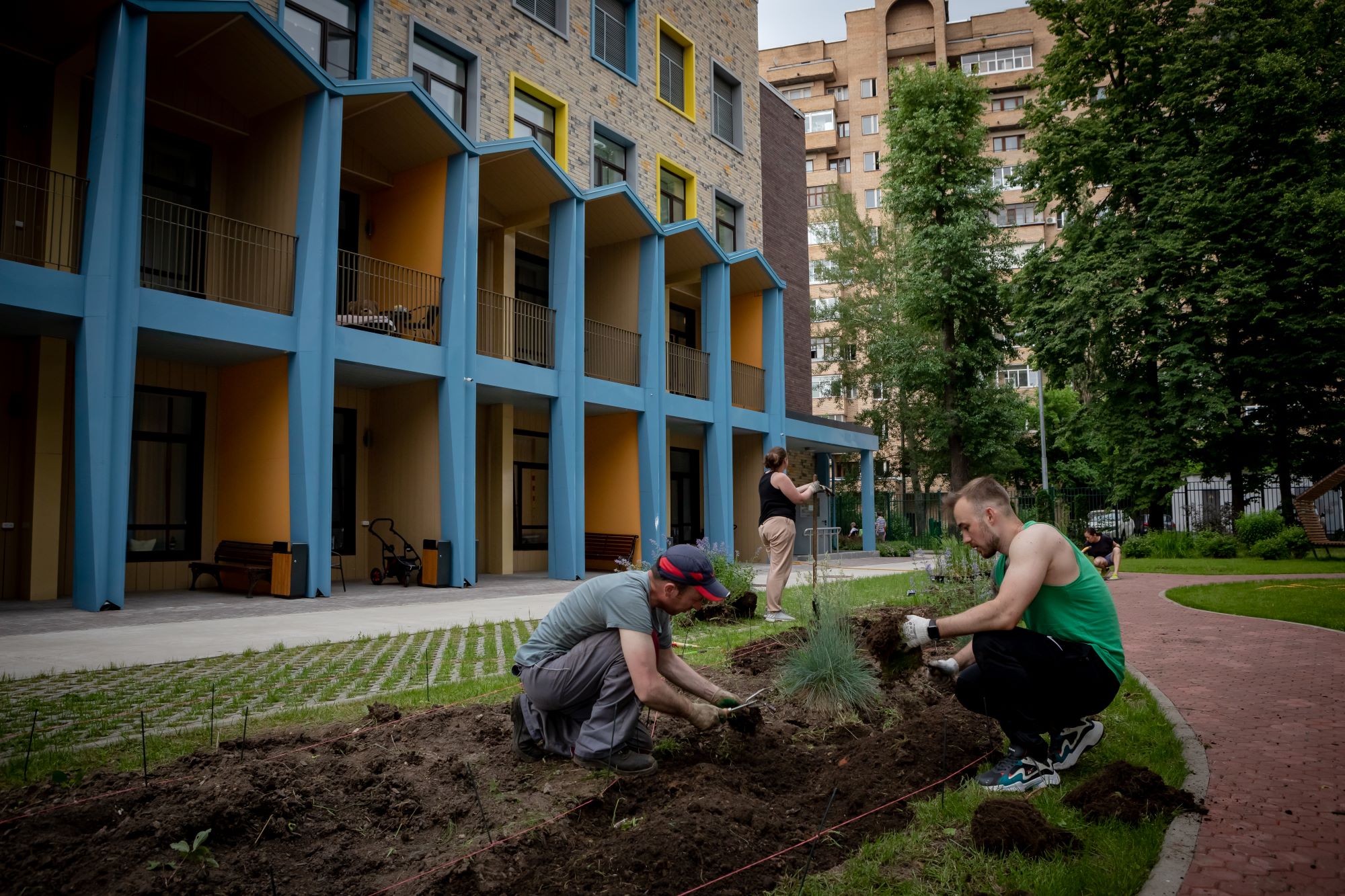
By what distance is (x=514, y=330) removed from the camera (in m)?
17.2

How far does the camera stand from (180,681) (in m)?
6.12

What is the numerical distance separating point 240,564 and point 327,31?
9.08 m

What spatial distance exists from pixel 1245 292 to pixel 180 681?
2483 cm

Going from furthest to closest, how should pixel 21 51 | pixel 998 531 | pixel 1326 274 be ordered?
1. pixel 1326 274
2. pixel 21 51
3. pixel 998 531

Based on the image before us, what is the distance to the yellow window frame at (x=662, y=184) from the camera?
21625 millimetres

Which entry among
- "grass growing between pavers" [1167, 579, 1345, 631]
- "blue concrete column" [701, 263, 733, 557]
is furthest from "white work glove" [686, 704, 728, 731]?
"blue concrete column" [701, 263, 733, 557]

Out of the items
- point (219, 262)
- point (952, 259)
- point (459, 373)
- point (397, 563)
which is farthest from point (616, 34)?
point (952, 259)

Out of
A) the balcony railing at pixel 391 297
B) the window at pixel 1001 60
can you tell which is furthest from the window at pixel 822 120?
the balcony railing at pixel 391 297

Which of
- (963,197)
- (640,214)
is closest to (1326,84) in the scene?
(963,197)

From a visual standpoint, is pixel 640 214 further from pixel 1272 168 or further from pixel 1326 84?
pixel 1326 84

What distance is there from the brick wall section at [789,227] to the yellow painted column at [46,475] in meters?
18.8

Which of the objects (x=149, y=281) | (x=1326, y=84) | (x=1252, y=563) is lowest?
(x=1252, y=563)

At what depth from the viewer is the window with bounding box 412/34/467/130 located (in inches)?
634

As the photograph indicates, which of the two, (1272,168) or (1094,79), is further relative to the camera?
(1094,79)
